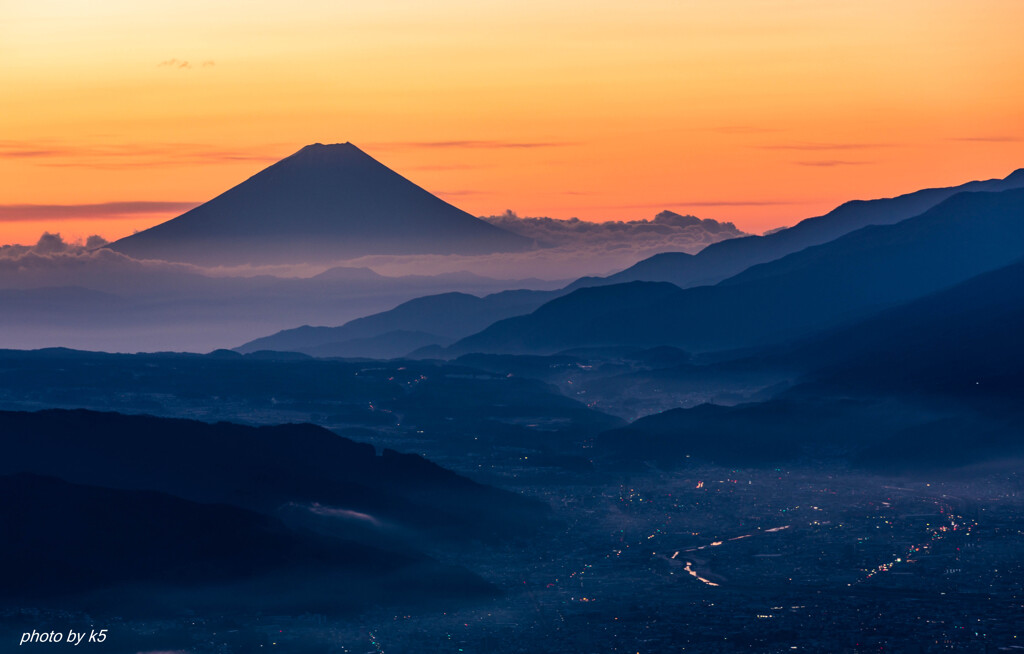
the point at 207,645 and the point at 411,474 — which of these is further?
the point at 411,474

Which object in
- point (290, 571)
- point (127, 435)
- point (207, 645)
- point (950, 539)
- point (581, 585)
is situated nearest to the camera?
point (207, 645)

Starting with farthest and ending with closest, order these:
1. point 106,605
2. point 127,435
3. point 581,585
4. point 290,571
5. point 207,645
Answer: point 127,435, point 581,585, point 290,571, point 106,605, point 207,645

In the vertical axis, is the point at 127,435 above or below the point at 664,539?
above

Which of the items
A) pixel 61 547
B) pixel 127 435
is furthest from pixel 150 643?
pixel 127 435

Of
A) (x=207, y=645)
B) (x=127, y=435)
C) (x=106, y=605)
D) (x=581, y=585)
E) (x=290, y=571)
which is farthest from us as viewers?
(x=127, y=435)

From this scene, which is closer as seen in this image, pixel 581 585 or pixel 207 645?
pixel 207 645

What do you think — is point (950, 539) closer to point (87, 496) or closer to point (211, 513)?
point (211, 513)

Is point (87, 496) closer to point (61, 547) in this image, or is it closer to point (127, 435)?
point (61, 547)

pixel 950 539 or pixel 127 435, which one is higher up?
pixel 127 435

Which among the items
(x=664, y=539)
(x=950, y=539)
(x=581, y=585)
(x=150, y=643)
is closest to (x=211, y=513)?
(x=150, y=643)
